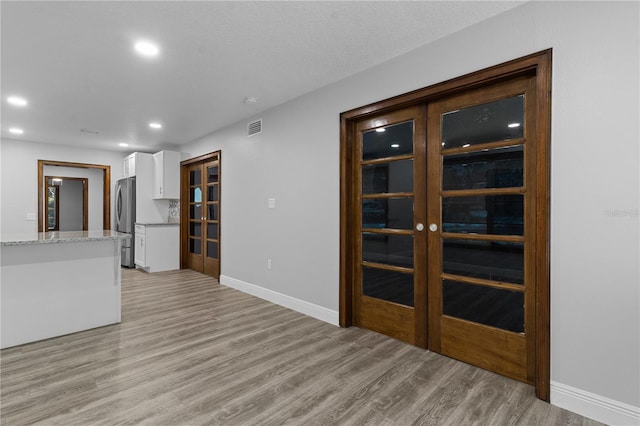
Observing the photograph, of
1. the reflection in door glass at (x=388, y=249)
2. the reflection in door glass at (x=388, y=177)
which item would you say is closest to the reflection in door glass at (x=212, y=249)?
the reflection in door glass at (x=388, y=249)

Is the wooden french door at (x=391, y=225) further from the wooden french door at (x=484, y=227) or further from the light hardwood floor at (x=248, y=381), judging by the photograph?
the light hardwood floor at (x=248, y=381)

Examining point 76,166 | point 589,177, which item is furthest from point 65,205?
point 589,177

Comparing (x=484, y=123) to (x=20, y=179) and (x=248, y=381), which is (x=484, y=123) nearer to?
(x=248, y=381)

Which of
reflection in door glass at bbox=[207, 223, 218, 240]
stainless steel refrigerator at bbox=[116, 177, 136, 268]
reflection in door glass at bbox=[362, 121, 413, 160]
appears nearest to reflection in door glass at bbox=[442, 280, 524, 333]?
reflection in door glass at bbox=[362, 121, 413, 160]

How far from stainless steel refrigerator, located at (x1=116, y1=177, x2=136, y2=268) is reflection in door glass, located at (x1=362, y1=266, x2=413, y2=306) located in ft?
16.8

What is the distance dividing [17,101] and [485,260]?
538 cm

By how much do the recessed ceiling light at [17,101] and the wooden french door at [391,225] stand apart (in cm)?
400

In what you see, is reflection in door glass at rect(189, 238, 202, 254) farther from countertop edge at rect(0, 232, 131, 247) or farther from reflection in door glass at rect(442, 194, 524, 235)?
reflection in door glass at rect(442, 194, 524, 235)

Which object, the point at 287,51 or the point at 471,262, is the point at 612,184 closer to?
the point at 471,262

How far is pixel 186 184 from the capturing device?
6.14m

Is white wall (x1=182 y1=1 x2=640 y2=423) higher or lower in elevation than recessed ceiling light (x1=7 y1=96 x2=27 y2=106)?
lower

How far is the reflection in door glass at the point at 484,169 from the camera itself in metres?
2.17

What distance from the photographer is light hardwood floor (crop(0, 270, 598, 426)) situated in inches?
69.9

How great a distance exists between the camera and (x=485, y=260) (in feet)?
7.61
